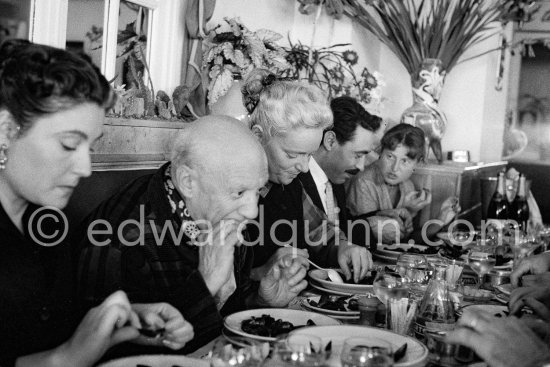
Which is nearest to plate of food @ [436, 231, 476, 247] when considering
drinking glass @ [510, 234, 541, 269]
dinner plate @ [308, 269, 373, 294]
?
drinking glass @ [510, 234, 541, 269]

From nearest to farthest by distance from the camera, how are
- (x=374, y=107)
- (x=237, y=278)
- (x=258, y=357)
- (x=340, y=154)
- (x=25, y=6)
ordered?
(x=258, y=357) → (x=237, y=278) → (x=25, y=6) → (x=340, y=154) → (x=374, y=107)

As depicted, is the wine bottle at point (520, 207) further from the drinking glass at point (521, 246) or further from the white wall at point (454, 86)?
the drinking glass at point (521, 246)

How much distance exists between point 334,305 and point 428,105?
2.99m

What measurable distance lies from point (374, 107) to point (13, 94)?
3019mm

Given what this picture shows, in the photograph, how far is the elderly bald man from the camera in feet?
5.74

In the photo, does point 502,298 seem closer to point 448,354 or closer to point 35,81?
point 448,354

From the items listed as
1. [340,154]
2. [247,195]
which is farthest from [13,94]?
[340,154]

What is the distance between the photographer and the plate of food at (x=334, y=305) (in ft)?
6.18

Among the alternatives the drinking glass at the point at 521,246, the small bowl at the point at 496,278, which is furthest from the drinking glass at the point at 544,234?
the small bowl at the point at 496,278

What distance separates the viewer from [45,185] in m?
1.44

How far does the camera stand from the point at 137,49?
2934mm

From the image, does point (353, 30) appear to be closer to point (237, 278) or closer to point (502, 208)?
point (502, 208)

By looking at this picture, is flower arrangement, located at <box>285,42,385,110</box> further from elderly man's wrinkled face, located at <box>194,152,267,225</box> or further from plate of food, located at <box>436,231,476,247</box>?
elderly man's wrinkled face, located at <box>194,152,267,225</box>

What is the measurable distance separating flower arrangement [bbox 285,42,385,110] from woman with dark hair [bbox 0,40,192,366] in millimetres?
2554
